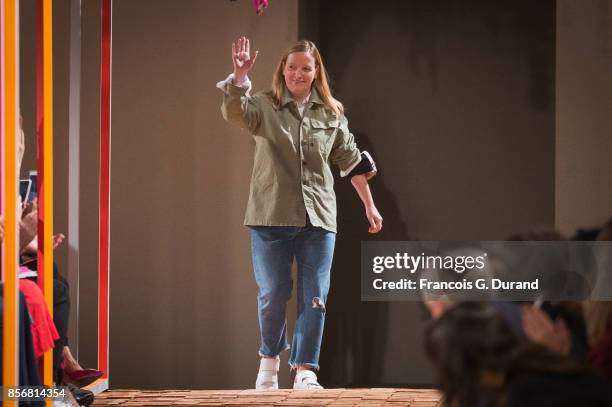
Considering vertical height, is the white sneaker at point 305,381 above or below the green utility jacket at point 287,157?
below

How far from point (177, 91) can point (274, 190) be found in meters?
0.82

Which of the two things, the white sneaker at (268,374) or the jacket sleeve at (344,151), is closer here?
the white sneaker at (268,374)

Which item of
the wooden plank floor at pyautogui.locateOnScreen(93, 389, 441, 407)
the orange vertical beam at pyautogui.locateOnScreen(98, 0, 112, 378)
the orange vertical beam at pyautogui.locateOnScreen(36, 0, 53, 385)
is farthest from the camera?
the orange vertical beam at pyautogui.locateOnScreen(98, 0, 112, 378)

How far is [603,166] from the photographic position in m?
4.43

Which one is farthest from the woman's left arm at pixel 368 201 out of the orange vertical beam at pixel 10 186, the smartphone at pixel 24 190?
the orange vertical beam at pixel 10 186

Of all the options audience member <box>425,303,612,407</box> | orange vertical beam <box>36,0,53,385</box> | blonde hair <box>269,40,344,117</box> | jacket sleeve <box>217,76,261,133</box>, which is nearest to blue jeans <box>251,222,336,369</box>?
jacket sleeve <box>217,76,261,133</box>

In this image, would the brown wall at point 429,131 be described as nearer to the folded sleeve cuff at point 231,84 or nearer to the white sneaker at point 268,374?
the white sneaker at point 268,374

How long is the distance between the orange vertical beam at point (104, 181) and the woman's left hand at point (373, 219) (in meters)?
1.22

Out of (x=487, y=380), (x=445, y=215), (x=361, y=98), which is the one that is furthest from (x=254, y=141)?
(x=487, y=380)

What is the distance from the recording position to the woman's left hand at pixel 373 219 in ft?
14.3

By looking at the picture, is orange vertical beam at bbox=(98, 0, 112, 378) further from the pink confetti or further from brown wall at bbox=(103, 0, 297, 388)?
the pink confetti

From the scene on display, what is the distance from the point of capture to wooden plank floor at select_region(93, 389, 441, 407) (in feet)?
11.4

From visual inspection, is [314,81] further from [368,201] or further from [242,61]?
[368,201]

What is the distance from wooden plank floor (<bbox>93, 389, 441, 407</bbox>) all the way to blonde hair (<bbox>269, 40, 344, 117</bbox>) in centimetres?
131
